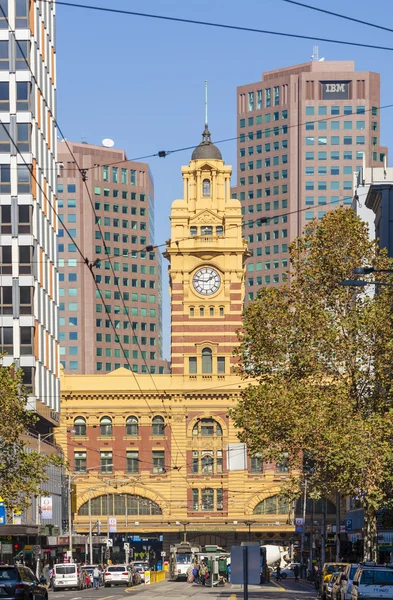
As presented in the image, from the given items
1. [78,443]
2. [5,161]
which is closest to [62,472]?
[78,443]

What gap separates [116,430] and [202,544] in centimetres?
1611

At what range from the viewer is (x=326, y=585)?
60.9 meters

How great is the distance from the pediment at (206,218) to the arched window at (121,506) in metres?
30.9

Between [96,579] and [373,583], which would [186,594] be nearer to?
[96,579]

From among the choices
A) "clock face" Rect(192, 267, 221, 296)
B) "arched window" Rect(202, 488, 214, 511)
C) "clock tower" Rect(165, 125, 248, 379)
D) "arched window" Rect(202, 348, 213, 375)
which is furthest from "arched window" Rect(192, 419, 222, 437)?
"clock face" Rect(192, 267, 221, 296)

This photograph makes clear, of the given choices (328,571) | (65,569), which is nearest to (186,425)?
(65,569)

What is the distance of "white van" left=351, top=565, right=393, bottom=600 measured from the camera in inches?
1730

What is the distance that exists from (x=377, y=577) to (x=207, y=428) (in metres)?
110

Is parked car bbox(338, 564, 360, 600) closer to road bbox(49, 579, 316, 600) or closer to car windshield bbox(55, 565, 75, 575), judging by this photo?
road bbox(49, 579, 316, 600)

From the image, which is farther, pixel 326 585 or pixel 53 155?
pixel 53 155

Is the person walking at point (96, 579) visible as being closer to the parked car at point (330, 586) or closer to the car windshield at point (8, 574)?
the parked car at point (330, 586)

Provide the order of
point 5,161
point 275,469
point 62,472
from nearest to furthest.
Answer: point 5,161 < point 62,472 < point 275,469

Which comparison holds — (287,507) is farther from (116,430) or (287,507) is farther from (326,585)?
(326,585)

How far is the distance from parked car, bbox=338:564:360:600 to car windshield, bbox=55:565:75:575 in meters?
33.3
